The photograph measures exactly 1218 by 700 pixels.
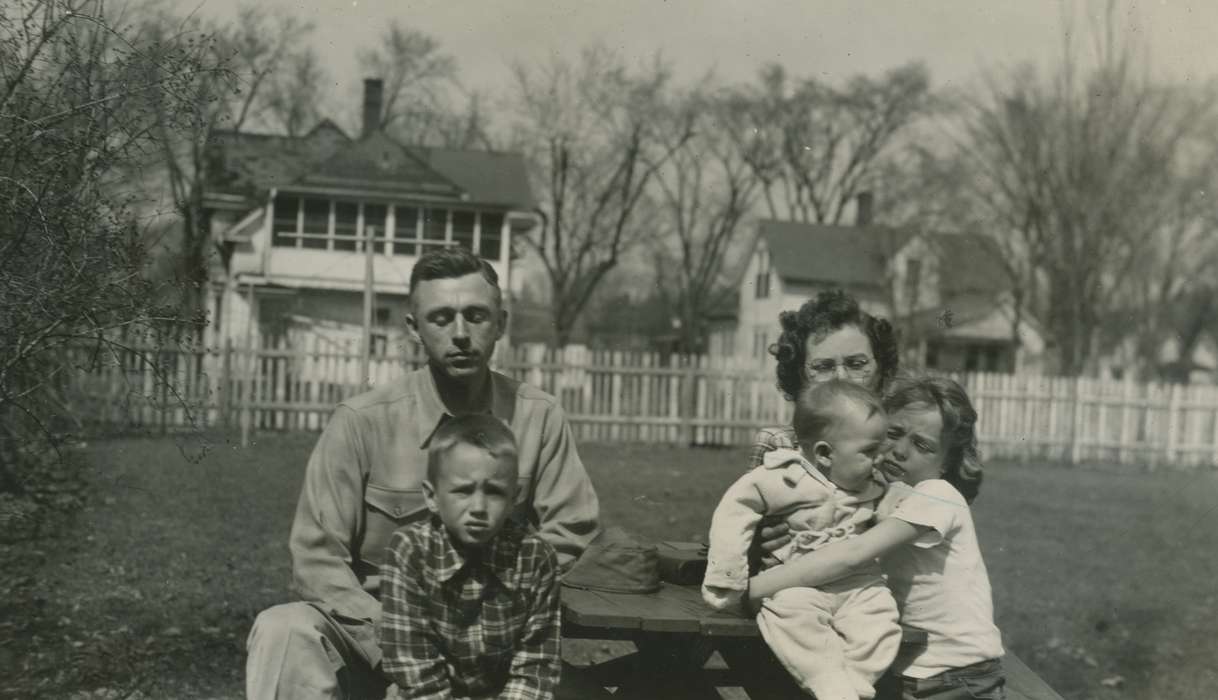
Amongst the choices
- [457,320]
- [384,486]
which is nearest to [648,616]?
[384,486]

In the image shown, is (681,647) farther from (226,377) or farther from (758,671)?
(226,377)

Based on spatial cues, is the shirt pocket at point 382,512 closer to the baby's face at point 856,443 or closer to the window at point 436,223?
the baby's face at point 856,443

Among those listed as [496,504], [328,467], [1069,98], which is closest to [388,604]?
[496,504]

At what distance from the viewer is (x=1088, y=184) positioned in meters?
24.5

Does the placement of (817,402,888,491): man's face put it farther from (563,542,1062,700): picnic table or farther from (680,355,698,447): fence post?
(680,355,698,447): fence post

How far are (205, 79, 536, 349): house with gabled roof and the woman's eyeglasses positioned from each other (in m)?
25.3

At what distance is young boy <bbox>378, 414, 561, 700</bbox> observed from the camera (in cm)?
321

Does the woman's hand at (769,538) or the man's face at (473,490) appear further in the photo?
the woman's hand at (769,538)

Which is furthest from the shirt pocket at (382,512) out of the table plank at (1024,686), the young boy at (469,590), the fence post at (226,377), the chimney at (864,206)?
the chimney at (864,206)

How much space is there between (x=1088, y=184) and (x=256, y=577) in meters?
21.1

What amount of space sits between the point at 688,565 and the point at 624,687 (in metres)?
0.53

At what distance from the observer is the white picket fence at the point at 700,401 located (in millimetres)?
18984

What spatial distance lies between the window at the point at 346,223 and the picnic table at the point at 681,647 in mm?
26449

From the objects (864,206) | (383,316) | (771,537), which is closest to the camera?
(771,537)
